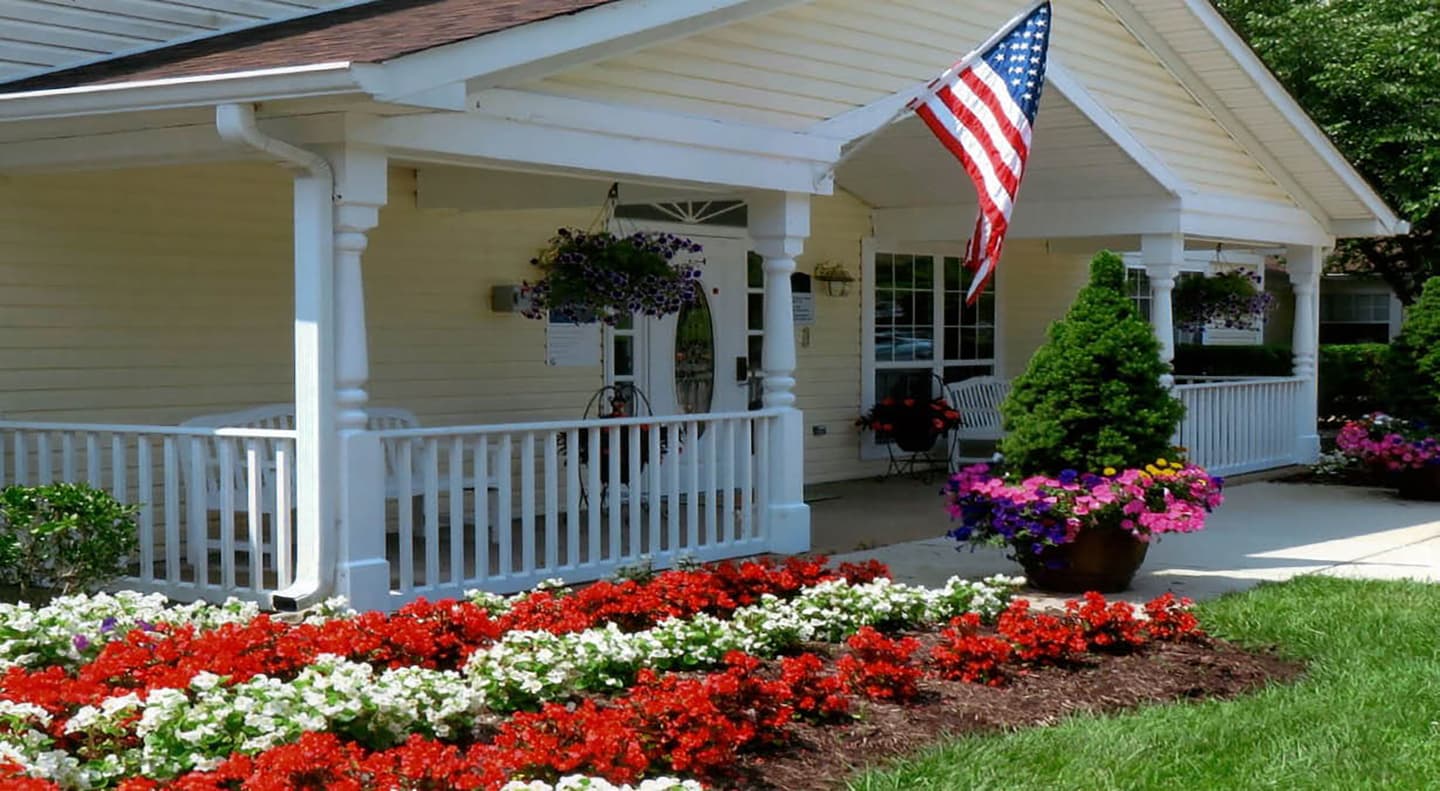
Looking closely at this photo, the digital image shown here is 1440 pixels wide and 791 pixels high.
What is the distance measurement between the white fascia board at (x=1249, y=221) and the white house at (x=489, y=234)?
48mm

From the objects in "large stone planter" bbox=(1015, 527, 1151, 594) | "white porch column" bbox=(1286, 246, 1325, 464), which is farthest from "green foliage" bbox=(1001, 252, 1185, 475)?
"white porch column" bbox=(1286, 246, 1325, 464)

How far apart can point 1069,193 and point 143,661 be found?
380 inches

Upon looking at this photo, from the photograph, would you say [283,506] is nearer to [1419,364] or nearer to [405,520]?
[405,520]

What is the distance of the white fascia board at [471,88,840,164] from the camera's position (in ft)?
27.9

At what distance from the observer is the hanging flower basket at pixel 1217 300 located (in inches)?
706

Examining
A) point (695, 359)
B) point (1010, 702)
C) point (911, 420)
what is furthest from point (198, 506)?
point (911, 420)

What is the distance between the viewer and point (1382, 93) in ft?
Answer: 66.7

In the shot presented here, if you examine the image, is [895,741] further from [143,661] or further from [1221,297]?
[1221,297]

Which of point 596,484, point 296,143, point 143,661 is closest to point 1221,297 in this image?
point 596,484

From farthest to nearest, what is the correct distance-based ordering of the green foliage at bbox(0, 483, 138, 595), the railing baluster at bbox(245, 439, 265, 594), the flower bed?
1. the railing baluster at bbox(245, 439, 265, 594)
2. the green foliage at bbox(0, 483, 138, 595)
3. the flower bed

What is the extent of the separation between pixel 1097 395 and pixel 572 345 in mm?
4487

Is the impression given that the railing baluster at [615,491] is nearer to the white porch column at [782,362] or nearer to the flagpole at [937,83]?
the white porch column at [782,362]

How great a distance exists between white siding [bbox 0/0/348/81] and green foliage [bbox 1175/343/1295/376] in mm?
14768

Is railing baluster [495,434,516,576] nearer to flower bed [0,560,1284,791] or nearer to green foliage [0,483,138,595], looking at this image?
flower bed [0,560,1284,791]
